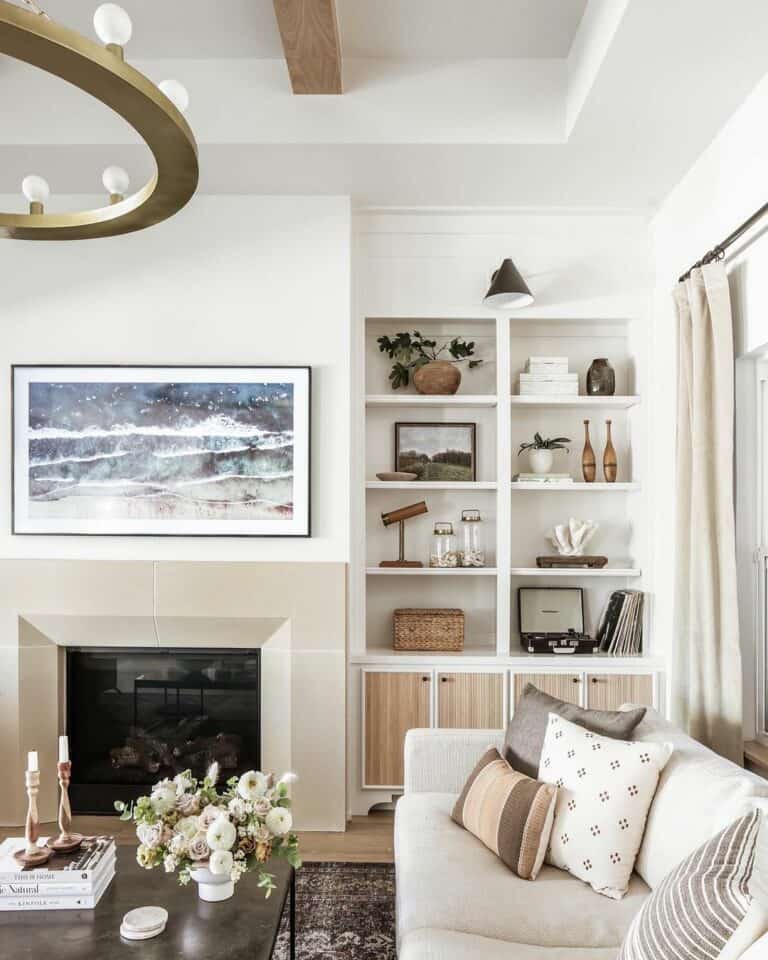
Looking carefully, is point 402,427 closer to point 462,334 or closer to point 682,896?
point 462,334

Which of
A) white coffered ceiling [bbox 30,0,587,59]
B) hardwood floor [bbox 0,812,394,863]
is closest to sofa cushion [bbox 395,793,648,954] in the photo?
hardwood floor [bbox 0,812,394,863]

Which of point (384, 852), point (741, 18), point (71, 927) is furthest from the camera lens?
point (384, 852)

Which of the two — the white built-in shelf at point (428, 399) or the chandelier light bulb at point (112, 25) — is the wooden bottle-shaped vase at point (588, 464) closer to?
the white built-in shelf at point (428, 399)

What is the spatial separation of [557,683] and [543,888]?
159cm

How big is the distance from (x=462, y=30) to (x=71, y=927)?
3.02 m

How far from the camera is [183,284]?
3.70 m

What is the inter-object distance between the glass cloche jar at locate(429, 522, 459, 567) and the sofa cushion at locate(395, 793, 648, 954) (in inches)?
62.6

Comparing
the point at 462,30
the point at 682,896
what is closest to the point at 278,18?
the point at 462,30

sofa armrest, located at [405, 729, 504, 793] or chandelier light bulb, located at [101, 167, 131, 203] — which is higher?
chandelier light bulb, located at [101, 167, 131, 203]

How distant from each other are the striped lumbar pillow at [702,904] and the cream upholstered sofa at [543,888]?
0.24 metres

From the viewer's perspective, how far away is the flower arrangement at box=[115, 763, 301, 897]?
194 centimetres


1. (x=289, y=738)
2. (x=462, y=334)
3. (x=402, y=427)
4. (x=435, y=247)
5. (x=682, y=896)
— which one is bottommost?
(x=289, y=738)

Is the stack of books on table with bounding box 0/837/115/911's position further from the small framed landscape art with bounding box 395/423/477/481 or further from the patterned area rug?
the small framed landscape art with bounding box 395/423/477/481

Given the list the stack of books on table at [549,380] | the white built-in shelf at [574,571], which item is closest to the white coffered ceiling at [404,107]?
the stack of books on table at [549,380]
